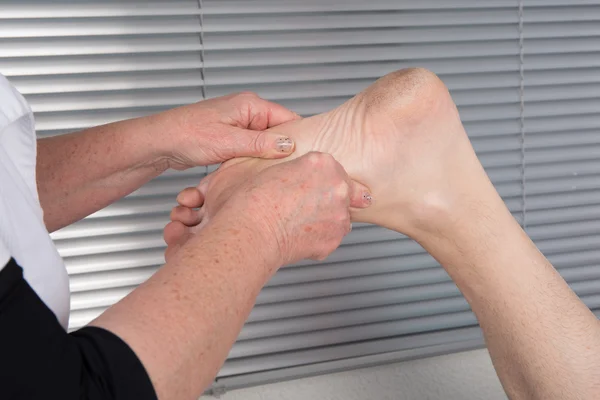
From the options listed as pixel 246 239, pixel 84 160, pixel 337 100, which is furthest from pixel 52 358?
pixel 337 100

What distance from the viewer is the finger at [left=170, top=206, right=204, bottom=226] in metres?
1.26

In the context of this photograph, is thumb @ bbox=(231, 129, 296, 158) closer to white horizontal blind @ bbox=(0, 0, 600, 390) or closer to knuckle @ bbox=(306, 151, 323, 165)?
knuckle @ bbox=(306, 151, 323, 165)

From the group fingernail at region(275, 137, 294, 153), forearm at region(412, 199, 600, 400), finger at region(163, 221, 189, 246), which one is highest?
fingernail at region(275, 137, 294, 153)

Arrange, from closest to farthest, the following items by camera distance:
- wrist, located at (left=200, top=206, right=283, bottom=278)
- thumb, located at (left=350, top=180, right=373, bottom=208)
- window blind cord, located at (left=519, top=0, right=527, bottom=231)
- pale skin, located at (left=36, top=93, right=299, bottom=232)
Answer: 1. wrist, located at (left=200, top=206, right=283, bottom=278)
2. thumb, located at (left=350, top=180, right=373, bottom=208)
3. pale skin, located at (left=36, top=93, right=299, bottom=232)
4. window blind cord, located at (left=519, top=0, right=527, bottom=231)

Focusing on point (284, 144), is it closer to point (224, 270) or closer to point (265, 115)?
point (265, 115)

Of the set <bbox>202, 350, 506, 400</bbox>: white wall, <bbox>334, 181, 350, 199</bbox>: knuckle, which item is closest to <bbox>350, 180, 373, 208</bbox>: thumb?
<bbox>334, 181, 350, 199</bbox>: knuckle

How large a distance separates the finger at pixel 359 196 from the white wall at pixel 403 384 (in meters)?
0.67

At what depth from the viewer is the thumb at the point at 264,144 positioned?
4.00 feet

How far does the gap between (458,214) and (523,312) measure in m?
0.20

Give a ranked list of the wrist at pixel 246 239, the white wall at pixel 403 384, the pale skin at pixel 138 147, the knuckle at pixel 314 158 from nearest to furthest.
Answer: the wrist at pixel 246 239 → the knuckle at pixel 314 158 → the pale skin at pixel 138 147 → the white wall at pixel 403 384

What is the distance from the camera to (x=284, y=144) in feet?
4.00

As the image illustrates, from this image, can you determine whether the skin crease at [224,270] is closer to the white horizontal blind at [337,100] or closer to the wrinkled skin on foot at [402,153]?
the wrinkled skin on foot at [402,153]

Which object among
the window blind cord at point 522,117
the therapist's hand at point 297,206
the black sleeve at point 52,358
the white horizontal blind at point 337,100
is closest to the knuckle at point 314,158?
the therapist's hand at point 297,206

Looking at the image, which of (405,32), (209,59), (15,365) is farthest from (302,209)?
(405,32)
